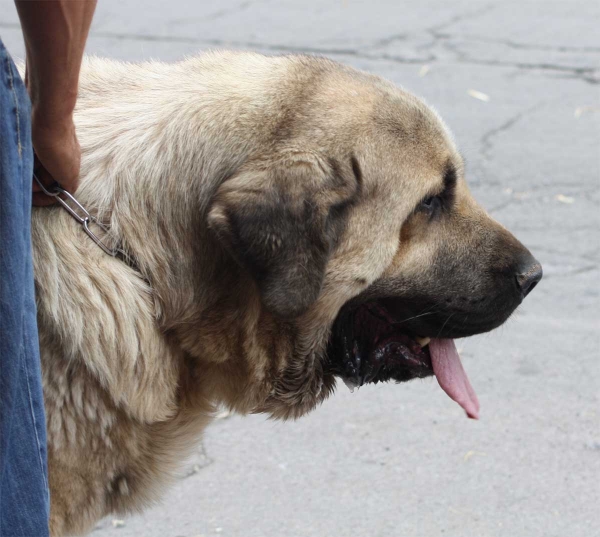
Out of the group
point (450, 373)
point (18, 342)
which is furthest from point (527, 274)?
point (18, 342)

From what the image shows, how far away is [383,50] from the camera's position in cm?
822

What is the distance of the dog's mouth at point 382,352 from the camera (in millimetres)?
2809

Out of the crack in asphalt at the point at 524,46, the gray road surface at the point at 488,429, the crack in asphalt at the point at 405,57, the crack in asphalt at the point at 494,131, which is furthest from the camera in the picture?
the crack in asphalt at the point at 524,46

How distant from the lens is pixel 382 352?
2.88 meters

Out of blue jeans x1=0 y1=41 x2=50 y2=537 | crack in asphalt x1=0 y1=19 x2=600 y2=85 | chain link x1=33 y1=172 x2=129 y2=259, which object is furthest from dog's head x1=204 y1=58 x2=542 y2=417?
crack in asphalt x1=0 y1=19 x2=600 y2=85

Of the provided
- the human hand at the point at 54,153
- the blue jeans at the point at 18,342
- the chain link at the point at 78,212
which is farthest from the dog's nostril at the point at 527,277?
the blue jeans at the point at 18,342

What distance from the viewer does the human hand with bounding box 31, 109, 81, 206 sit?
206cm

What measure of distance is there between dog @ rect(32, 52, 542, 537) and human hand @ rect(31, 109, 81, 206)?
0.26ft

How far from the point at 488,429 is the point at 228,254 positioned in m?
1.99

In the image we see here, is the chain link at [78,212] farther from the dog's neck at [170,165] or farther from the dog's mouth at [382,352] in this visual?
the dog's mouth at [382,352]

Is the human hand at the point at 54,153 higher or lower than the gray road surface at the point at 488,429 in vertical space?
higher

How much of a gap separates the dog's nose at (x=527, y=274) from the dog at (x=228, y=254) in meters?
0.04

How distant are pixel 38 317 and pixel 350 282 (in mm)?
840

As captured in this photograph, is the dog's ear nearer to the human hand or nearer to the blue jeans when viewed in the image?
the human hand
